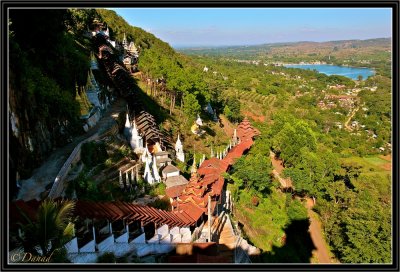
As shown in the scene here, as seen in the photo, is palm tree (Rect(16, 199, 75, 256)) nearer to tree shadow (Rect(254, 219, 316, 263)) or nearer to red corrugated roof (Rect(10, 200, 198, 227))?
red corrugated roof (Rect(10, 200, 198, 227))

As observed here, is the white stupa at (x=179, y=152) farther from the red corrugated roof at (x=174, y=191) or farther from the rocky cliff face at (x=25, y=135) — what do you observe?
the rocky cliff face at (x=25, y=135)

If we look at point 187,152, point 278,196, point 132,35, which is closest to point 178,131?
point 187,152

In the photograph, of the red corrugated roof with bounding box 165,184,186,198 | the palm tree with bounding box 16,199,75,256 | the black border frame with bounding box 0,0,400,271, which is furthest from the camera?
the red corrugated roof with bounding box 165,184,186,198

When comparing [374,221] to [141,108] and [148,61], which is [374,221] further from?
[148,61]

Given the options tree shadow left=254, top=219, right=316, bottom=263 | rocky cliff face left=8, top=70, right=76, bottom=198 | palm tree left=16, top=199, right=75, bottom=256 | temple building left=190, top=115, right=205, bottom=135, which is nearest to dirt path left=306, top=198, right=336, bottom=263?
tree shadow left=254, top=219, right=316, bottom=263

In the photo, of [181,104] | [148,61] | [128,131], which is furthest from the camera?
[148,61]

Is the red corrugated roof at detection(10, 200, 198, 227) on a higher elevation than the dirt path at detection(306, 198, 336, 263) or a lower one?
higher

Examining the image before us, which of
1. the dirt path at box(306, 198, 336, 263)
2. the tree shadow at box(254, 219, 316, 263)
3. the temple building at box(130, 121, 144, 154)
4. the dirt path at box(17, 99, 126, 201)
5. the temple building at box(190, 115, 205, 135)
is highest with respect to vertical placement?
the dirt path at box(17, 99, 126, 201)

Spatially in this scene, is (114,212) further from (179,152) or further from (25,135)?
(179,152)
